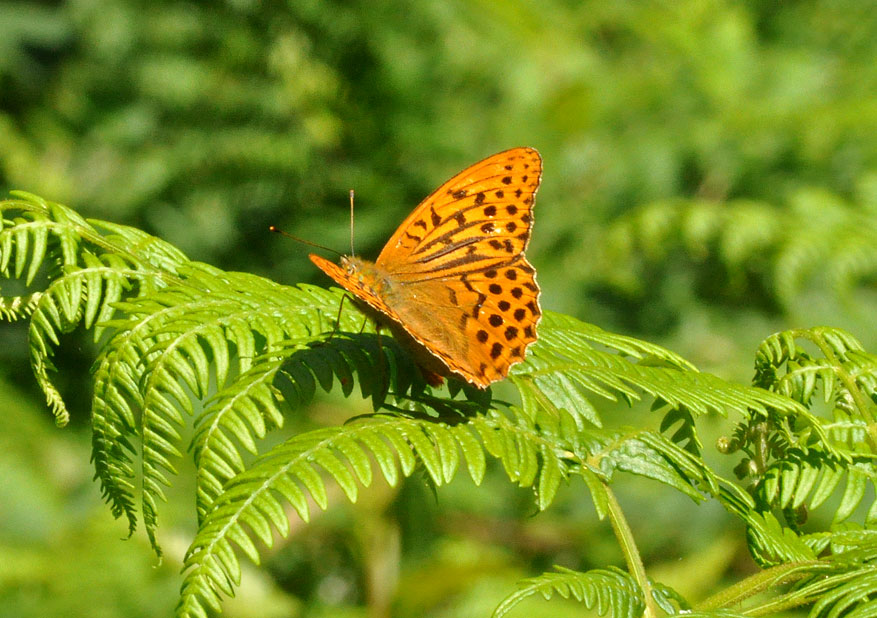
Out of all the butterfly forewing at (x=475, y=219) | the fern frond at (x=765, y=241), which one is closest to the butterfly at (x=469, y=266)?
the butterfly forewing at (x=475, y=219)

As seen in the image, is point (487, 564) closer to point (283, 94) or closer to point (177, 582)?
point (177, 582)

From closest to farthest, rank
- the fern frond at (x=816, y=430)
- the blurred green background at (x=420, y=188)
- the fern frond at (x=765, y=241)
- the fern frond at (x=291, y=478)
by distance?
the fern frond at (x=291, y=478) → the fern frond at (x=816, y=430) → the blurred green background at (x=420, y=188) → the fern frond at (x=765, y=241)

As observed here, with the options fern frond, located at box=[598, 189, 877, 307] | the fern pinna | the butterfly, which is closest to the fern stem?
the fern pinna

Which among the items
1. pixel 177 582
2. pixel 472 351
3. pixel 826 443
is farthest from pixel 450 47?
pixel 826 443

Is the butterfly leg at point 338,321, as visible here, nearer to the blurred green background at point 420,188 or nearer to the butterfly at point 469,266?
the butterfly at point 469,266

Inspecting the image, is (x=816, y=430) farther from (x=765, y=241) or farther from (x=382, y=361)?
(x=765, y=241)

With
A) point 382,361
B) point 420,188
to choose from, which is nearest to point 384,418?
point 382,361

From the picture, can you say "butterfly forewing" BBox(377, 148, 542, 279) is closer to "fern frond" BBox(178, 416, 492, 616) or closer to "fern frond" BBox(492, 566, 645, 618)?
"fern frond" BBox(178, 416, 492, 616)
